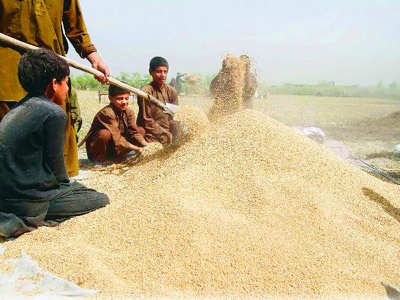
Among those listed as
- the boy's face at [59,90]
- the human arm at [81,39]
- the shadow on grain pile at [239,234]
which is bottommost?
the shadow on grain pile at [239,234]

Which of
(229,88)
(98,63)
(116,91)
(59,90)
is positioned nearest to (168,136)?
(116,91)

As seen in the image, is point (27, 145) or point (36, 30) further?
point (36, 30)

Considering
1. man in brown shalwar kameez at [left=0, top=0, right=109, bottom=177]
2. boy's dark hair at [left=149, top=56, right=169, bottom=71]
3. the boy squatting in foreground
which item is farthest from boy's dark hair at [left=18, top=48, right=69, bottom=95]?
boy's dark hair at [left=149, top=56, right=169, bottom=71]

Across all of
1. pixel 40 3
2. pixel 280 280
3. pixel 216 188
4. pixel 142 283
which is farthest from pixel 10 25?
pixel 280 280

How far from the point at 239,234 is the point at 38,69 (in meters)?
1.39

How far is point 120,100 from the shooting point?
4602 millimetres

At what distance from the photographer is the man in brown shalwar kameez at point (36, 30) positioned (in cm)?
286

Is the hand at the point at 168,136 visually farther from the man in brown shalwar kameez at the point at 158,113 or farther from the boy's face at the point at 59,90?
the boy's face at the point at 59,90

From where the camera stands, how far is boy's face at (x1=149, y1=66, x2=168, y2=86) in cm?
545

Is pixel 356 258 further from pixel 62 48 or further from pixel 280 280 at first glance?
pixel 62 48

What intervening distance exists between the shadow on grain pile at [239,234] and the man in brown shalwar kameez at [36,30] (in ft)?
3.20

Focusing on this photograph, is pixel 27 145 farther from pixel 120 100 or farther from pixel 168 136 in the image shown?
pixel 168 136

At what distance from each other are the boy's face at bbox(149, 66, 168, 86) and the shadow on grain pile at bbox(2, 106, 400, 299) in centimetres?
245

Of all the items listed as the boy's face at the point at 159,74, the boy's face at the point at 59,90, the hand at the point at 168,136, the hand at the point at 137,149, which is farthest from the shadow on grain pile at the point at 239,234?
the boy's face at the point at 159,74
